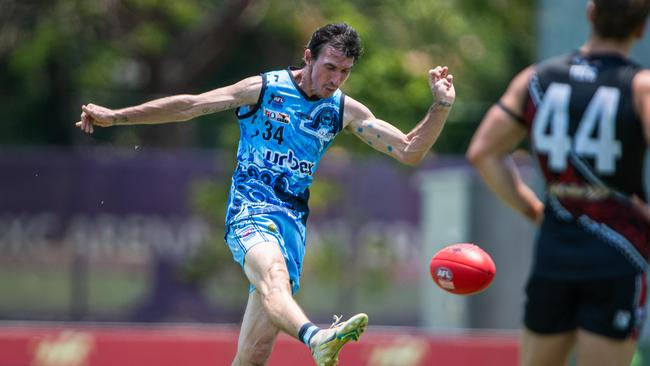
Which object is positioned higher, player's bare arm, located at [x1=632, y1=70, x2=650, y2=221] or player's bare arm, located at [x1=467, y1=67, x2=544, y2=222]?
player's bare arm, located at [x1=632, y1=70, x2=650, y2=221]

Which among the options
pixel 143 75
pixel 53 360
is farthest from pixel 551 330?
pixel 143 75

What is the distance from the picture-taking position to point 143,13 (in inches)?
742

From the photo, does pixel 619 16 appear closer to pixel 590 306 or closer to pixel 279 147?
pixel 590 306

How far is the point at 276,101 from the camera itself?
7168 millimetres

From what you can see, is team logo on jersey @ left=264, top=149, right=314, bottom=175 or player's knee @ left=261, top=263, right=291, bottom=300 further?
team logo on jersey @ left=264, top=149, right=314, bottom=175

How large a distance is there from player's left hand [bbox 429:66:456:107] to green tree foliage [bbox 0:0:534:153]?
812cm

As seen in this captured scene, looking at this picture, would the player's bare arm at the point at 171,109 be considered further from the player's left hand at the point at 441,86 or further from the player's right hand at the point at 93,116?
the player's left hand at the point at 441,86

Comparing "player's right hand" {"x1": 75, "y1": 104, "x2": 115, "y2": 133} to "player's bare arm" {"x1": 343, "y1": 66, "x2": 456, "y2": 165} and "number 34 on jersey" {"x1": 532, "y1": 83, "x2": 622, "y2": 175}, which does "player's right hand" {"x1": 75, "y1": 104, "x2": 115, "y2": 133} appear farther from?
"number 34 on jersey" {"x1": 532, "y1": 83, "x2": 622, "y2": 175}

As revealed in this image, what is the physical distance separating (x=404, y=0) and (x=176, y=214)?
5.40 metres

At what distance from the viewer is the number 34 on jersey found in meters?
5.11

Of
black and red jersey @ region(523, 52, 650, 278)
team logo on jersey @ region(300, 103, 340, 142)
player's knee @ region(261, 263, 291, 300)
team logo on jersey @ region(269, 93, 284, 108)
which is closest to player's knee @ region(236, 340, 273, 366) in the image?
player's knee @ region(261, 263, 291, 300)

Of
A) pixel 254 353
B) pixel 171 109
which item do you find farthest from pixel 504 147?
pixel 171 109

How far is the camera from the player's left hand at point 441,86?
6.91 m

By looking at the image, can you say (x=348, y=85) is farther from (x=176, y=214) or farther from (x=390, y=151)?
(x=390, y=151)
